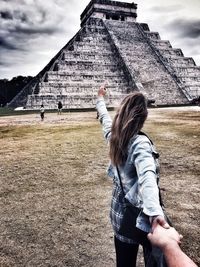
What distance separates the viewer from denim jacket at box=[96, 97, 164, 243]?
6.13ft

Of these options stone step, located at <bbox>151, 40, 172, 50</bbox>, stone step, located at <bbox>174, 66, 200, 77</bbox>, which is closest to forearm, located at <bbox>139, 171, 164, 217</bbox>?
stone step, located at <bbox>174, 66, 200, 77</bbox>

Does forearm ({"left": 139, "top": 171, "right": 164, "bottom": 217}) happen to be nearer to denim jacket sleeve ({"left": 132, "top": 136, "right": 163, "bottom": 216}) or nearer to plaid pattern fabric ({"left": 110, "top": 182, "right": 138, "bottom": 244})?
denim jacket sleeve ({"left": 132, "top": 136, "right": 163, "bottom": 216})

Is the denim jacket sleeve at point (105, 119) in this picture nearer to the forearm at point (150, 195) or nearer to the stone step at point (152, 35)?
the forearm at point (150, 195)

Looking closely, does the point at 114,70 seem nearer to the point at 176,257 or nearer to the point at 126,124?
the point at 126,124

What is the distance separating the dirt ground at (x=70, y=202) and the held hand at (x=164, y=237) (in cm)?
229

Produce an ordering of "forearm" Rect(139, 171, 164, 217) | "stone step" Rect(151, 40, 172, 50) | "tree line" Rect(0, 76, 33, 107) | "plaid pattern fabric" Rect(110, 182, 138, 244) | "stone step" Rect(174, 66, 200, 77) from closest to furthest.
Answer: "forearm" Rect(139, 171, 164, 217)
"plaid pattern fabric" Rect(110, 182, 138, 244)
"stone step" Rect(174, 66, 200, 77)
"stone step" Rect(151, 40, 172, 50)
"tree line" Rect(0, 76, 33, 107)

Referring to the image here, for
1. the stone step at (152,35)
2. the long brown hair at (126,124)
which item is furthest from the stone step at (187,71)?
the long brown hair at (126,124)

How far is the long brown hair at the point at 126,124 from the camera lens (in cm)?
223

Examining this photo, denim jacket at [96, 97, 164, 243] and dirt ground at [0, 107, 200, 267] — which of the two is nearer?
denim jacket at [96, 97, 164, 243]

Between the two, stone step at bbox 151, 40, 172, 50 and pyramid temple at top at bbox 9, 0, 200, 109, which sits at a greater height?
stone step at bbox 151, 40, 172, 50

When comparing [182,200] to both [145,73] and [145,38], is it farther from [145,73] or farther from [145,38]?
[145,38]

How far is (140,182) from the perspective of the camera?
6.46 feet

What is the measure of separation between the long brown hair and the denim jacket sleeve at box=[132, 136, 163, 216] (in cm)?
8

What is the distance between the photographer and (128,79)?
37906 mm
